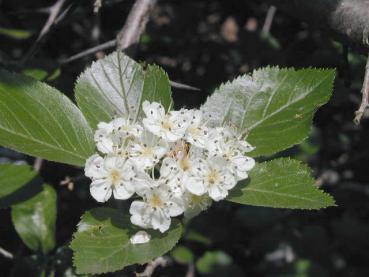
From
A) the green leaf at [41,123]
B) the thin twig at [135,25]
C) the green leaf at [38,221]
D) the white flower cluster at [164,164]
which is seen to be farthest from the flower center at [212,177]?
the green leaf at [38,221]

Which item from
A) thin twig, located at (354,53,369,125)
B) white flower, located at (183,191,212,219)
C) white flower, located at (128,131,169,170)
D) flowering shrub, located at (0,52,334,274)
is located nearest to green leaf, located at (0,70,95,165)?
flowering shrub, located at (0,52,334,274)

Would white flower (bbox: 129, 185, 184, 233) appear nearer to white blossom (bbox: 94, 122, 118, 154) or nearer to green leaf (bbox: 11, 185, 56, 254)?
white blossom (bbox: 94, 122, 118, 154)

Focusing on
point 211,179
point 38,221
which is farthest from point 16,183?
point 211,179

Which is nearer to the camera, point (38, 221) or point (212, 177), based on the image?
point (212, 177)

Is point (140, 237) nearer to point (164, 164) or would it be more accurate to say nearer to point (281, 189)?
point (164, 164)

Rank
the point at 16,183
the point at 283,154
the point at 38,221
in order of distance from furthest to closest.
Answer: the point at 283,154, the point at 38,221, the point at 16,183

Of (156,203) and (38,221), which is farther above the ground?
(156,203)
